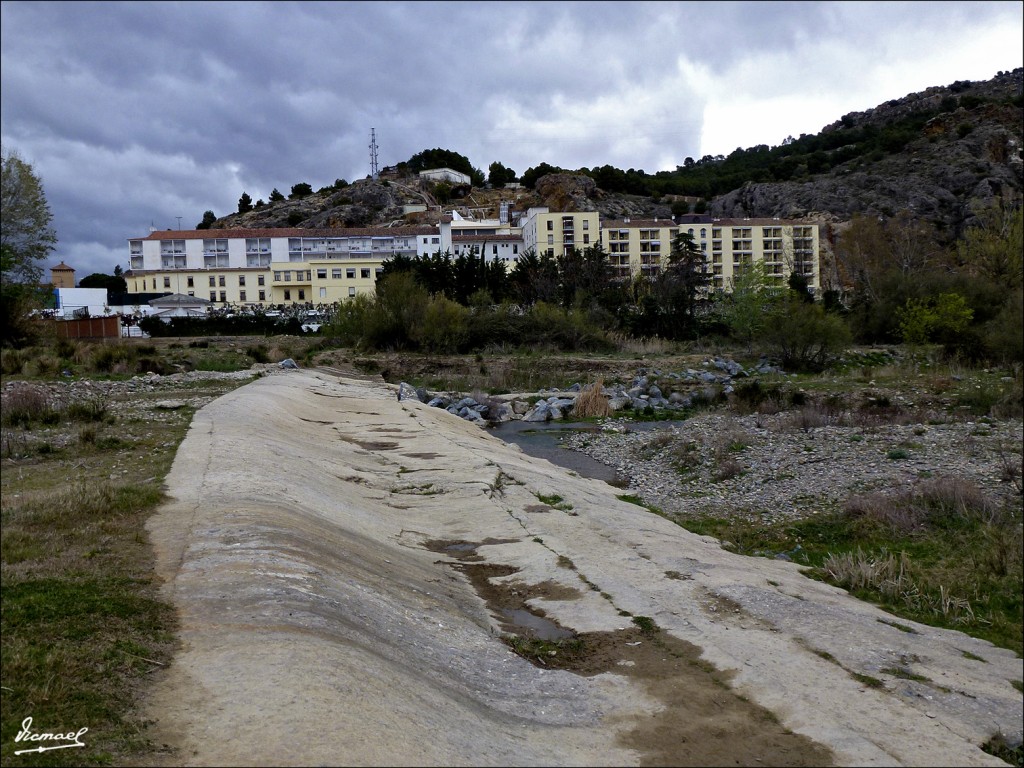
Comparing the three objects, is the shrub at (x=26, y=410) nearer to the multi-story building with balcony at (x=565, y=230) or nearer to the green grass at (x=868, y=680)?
the green grass at (x=868, y=680)

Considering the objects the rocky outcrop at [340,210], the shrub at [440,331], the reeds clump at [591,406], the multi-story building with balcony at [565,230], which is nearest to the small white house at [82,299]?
the shrub at [440,331]

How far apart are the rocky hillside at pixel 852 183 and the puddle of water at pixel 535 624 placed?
301ft

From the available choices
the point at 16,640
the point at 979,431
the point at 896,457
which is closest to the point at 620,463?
the point at 896,457

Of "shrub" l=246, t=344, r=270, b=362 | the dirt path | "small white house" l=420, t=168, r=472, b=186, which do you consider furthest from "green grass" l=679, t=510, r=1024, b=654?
"small white house" l=420, t=168, r=472, b=186

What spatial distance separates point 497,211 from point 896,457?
136301mm

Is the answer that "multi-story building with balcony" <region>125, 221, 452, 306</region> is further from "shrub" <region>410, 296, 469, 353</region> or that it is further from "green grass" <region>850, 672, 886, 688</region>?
"green grass" <region>850, 672, 886, 688</region>

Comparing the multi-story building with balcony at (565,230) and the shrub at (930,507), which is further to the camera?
the multi-story building with balcony at (565,230)

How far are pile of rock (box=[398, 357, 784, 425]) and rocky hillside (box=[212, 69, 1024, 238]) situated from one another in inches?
2507

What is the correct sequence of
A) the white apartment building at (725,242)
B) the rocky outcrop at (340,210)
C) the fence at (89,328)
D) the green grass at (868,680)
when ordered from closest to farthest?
1. the green grass at (868,680)
2. the fence at (89,328)
3. the white apartment building at (725,242)
4. the rocky outcrop at (340,210)

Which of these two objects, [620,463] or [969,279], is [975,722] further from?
[969,279]

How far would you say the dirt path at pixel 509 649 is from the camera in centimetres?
536

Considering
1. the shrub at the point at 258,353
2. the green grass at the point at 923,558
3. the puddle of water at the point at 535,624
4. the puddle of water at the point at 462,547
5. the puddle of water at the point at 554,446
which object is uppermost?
the shrub at the point at 258,353

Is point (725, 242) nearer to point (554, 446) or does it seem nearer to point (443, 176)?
point (443, 176)

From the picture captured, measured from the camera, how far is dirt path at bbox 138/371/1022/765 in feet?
17.6
